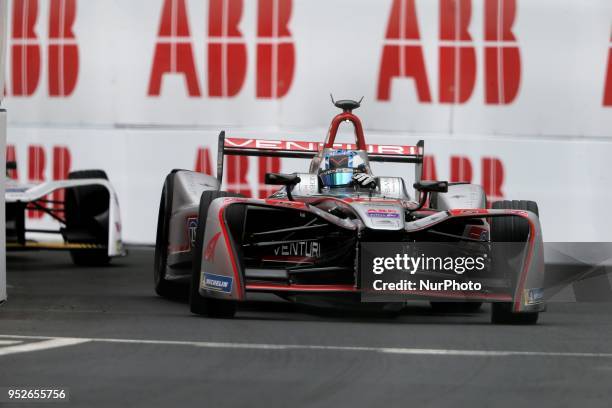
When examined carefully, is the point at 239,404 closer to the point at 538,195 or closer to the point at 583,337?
the point at 583,337

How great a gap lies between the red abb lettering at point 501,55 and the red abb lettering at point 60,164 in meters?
5.57

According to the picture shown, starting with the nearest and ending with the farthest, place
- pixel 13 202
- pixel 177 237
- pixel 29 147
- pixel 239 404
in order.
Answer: pixel 239 404, pixel 177 237, pixel 13 202, pixel 29 147

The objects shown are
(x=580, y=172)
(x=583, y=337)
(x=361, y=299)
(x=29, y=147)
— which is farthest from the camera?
(x=29, y=147)

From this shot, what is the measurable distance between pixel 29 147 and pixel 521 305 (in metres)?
10.3

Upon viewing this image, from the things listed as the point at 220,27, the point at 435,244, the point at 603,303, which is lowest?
the point at 603,303

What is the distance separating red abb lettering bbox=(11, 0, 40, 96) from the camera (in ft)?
59.0

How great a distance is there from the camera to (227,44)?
56.6 ft

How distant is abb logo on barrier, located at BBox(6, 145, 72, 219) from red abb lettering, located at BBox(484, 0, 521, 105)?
561cm

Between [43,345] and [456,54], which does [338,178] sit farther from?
[456,54]

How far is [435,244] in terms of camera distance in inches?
353

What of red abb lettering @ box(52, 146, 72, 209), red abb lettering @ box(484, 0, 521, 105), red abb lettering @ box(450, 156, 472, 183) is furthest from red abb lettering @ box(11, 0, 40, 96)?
red abb lettering @ box(484, 0, 521, 105)

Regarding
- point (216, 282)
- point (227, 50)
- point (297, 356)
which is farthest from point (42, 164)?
point (297, 356)

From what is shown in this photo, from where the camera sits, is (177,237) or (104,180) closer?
(177,237)

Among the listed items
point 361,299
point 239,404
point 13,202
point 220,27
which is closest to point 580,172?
point 220,27
